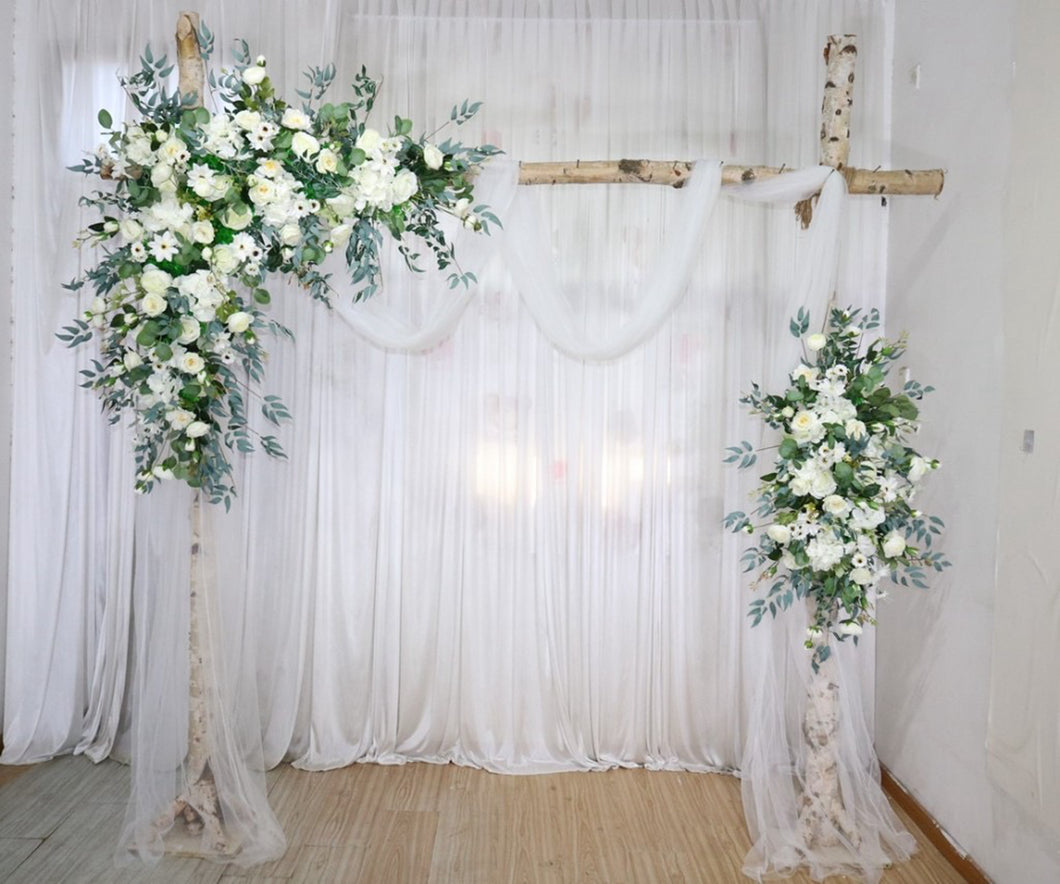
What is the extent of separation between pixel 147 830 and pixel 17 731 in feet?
3.29

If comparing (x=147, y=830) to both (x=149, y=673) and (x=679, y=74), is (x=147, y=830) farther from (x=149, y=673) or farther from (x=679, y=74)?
(x=679, y=74)

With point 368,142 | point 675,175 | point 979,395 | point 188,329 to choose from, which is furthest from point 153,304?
point 979,395

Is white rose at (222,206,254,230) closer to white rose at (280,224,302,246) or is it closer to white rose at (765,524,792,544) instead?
white rose at (280,224,302,246)

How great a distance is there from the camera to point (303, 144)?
238 centimetres

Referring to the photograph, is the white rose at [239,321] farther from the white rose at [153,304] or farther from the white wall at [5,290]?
the white wall at [5,290]

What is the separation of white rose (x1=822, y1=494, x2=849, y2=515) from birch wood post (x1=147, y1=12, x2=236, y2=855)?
5.89 ft

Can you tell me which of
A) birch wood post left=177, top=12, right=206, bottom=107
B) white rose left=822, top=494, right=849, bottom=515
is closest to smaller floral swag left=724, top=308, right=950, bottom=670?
white rose left=822, top=494, right=849, bottom=515

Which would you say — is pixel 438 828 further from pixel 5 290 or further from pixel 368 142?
pixel 5 290

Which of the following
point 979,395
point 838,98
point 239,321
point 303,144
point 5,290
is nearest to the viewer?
point 303,144

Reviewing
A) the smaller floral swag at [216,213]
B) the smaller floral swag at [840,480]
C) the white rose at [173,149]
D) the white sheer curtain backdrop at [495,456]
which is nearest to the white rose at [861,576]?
the smaller floral swag at [840,480]

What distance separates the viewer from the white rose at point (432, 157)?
2561 millimetres

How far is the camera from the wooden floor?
2668 millimetres

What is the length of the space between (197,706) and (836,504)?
6.27ft

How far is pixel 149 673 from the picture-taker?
2688 millimetres
